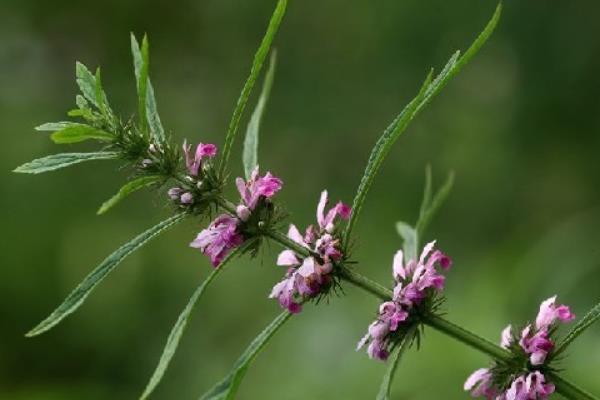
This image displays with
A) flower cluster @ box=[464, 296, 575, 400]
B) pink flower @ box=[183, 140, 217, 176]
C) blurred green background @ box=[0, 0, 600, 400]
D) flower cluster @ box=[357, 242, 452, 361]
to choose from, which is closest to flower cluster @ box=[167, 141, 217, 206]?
pink flower @ box=[183, 140, 217, 176]

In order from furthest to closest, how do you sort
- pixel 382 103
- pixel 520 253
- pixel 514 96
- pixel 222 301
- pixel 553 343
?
pixel 382 103, pixel 514 96, pixel 222 301, pixel 520 253, pixel 553 343

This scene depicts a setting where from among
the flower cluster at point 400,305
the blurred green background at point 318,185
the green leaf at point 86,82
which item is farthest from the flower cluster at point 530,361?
the blurred green background at point 318,185

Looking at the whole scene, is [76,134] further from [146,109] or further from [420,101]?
[420,101]

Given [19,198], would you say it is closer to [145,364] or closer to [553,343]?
[145,364]

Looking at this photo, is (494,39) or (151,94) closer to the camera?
(151,94)

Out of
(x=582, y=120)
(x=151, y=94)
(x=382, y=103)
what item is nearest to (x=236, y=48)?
(x=382, y=103)

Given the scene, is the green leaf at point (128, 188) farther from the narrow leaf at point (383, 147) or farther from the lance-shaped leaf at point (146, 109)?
the narrow leaf at point (383, 147)

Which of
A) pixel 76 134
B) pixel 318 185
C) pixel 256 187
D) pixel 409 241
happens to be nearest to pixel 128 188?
pixel 76 134
